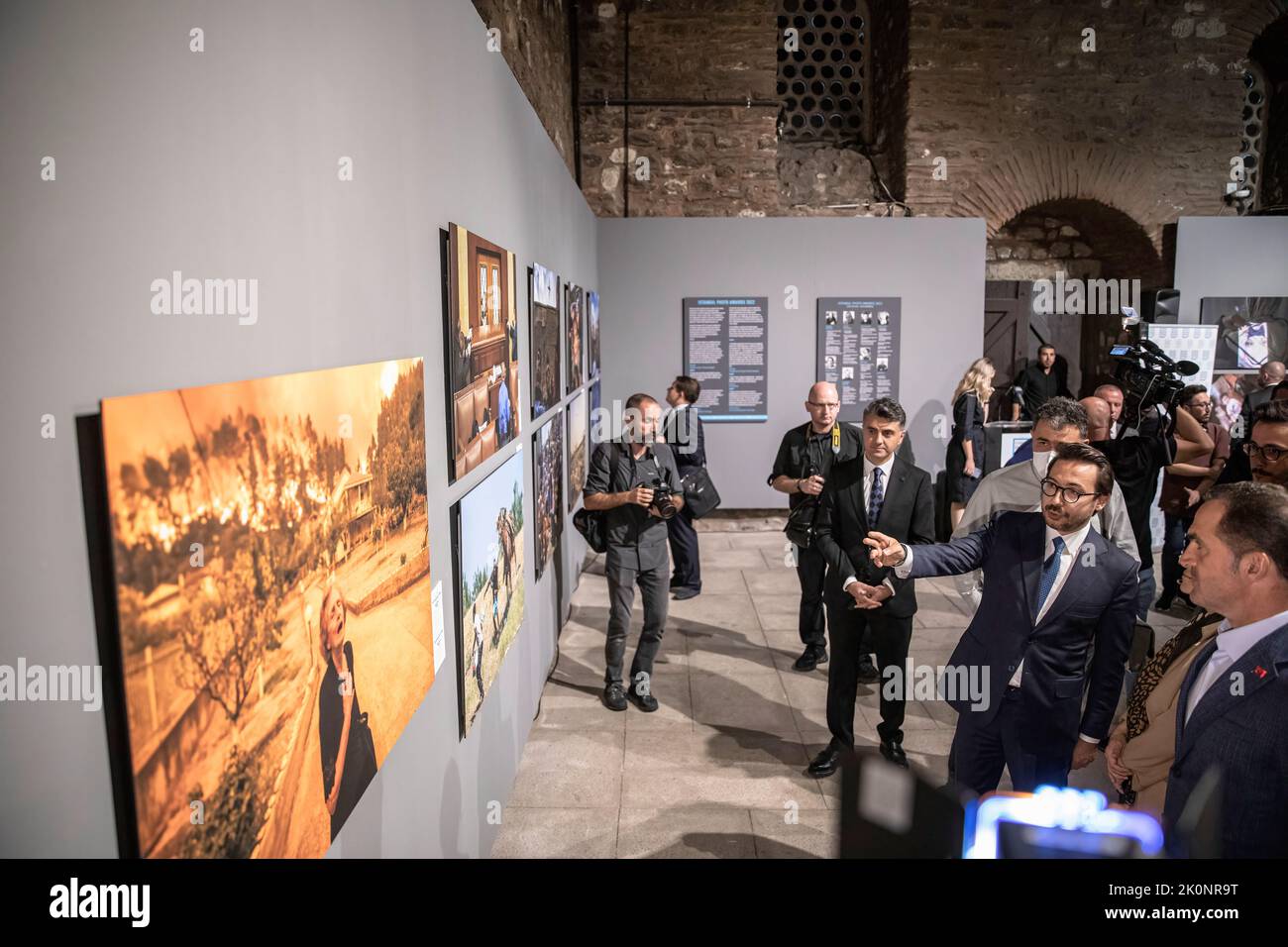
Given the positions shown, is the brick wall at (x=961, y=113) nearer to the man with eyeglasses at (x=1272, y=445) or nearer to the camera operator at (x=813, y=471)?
the camera operator at (x=813, y=471)

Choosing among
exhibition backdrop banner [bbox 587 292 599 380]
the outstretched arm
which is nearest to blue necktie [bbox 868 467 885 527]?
the outstretched arm

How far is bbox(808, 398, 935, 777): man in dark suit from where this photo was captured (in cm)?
431

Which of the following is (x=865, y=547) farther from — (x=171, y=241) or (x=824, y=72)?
(x=824, y=72)

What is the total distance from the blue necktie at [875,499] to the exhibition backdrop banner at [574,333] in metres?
2.54

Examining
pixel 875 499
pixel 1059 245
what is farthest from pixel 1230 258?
pixel 875 499

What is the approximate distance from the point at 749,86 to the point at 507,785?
31.3 ft

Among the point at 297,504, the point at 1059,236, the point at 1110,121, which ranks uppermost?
the point at 1110,121

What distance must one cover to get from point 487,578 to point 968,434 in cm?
529

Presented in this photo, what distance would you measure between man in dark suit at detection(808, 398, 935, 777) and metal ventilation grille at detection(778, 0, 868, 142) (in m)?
9.02

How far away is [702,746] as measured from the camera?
Result: 4.83 meters

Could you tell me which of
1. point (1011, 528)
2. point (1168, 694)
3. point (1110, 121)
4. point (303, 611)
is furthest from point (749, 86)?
point (303, 611)

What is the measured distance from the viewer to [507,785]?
413cm

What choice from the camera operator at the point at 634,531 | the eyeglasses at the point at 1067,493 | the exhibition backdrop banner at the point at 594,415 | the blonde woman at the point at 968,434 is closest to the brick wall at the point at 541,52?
the exhibition backdrop banner at the point at 594,415
